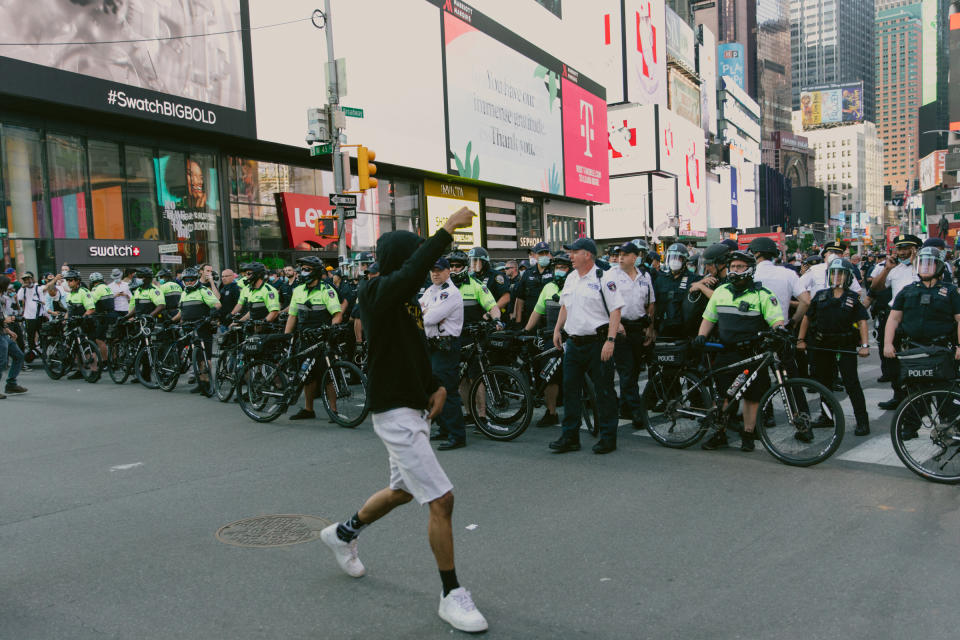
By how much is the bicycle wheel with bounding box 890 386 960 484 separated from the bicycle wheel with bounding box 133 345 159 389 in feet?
34.6

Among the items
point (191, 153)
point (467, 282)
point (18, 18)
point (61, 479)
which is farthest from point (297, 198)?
point (61, 479)

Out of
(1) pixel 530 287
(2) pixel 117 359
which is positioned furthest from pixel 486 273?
(2) pixel 117 359

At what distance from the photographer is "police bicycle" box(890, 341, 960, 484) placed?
19.8ft

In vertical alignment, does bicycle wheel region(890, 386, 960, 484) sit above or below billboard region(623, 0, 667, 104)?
below

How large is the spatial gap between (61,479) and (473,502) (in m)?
3.80

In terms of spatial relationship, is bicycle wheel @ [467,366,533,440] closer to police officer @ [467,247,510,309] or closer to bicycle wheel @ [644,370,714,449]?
bicycle wheel @ [644,370,714,449]

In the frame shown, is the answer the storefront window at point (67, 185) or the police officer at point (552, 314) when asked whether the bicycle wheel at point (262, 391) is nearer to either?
the police officer at point (552, 314)

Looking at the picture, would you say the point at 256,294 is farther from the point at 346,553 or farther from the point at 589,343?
the point at 346,553

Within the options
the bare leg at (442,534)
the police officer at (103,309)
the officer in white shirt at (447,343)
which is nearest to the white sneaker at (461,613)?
the bare leg at (442,534)

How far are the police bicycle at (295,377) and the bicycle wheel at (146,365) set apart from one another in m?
3.57

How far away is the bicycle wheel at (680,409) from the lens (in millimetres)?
7293

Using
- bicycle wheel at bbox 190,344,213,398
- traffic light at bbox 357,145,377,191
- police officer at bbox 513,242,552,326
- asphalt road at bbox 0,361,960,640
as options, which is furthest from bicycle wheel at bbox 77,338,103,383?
police officer at bbox 513,242,552,326

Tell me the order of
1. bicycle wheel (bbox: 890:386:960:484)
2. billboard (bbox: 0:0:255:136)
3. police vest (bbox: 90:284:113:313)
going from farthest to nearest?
1. billboard (bbox: 0:0:255:136)
2. police vest (bbox: 90:284:113:313)
3. bicycle wheel (bbox: 890:386:960:484)

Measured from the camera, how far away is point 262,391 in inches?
368
